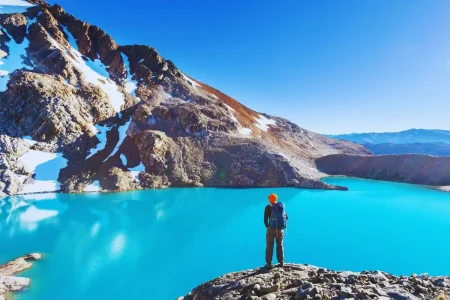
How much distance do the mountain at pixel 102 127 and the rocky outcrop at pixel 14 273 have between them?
937 inches

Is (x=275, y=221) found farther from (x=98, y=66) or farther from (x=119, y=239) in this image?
(x=98, y=66)

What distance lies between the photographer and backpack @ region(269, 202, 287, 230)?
860cm

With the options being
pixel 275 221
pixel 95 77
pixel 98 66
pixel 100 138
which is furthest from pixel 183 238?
pixel 98 66

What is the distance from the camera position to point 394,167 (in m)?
61.0

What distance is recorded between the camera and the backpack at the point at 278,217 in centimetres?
860

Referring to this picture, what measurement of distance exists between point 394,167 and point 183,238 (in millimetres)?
54775

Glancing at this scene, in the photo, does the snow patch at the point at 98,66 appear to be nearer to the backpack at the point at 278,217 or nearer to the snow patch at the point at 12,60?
the snow patch at the point at 12,60

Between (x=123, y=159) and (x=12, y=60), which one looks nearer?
(x=123, y=159)

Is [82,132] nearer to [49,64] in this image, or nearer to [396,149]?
[49,64]

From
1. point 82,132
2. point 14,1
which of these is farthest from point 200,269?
point 14,1

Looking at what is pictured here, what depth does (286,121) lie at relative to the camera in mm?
107812

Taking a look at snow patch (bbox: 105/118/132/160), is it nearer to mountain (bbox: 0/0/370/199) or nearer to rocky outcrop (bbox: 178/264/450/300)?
mountain (bbox: 0/0/370/199)

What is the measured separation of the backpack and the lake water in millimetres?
7224

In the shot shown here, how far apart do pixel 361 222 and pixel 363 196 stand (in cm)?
1719
